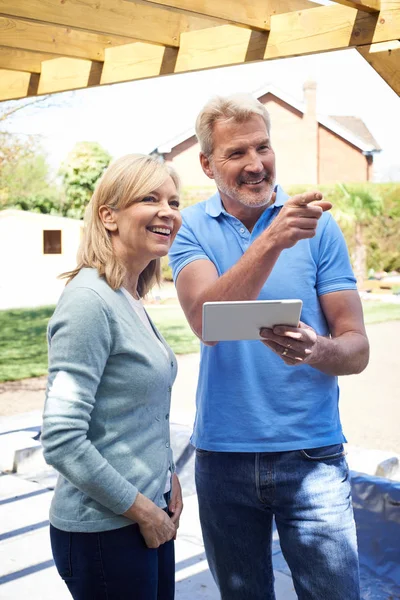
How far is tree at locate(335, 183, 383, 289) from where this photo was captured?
20109 mm

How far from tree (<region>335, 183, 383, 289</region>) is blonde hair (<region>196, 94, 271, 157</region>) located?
60.0ft

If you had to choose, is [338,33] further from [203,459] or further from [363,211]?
[363,211]

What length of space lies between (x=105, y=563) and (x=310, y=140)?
31127mm

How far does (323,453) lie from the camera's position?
196 cm

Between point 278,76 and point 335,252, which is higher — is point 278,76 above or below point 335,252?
above

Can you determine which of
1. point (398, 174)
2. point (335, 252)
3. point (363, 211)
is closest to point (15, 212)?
point (363, 211)

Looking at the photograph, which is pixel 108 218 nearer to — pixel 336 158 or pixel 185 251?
pixel 185 251

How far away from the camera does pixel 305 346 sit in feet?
5.70

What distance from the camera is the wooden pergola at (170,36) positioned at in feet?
10.1

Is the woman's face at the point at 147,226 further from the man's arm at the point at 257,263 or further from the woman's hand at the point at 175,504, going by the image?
the woman's hand at the point at 175,504

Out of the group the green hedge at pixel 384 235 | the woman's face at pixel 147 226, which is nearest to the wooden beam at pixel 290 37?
the woman's face at pixel 147 226

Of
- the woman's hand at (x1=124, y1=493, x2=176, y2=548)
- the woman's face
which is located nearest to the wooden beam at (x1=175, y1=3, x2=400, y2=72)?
the woman's face

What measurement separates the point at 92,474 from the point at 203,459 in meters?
0.56

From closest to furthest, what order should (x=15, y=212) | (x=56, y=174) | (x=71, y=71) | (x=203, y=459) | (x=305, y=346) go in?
(x=305, y=346) → (x=203, y=459) → (x=71, y=71) → (x=15, y=212) → (x=56, y=174)
